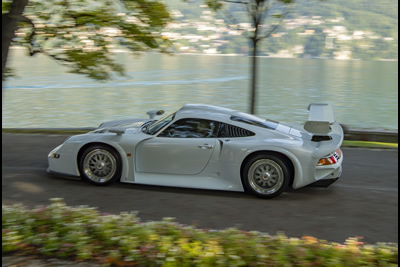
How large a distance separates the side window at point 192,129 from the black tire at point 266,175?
2.44ft

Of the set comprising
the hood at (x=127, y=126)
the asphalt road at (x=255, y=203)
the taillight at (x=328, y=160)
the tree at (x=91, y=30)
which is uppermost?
the tree at (x=91, y=30)

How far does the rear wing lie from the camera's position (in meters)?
7.52

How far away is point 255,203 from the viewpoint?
688 cm

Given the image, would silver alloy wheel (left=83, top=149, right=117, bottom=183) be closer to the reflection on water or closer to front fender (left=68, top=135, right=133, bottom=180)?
front fender (left=68, top=135, right=133, bottom=180)

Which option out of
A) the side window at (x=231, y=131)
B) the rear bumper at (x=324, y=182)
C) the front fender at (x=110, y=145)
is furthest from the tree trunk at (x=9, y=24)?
the rear bumper at (x=324, y=182)

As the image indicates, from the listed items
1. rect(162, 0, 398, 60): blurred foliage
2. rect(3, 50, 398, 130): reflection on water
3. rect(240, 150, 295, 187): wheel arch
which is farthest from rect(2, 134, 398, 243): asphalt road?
rect(162, 0, 398, 60): blurred foliage

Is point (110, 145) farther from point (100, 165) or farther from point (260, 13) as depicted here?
point (260, 13)

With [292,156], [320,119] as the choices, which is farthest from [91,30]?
[292,156]

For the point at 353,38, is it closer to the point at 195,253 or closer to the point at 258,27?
the point at 258,27

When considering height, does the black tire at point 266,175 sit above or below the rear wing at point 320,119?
below

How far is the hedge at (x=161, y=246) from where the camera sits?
3.74 metres

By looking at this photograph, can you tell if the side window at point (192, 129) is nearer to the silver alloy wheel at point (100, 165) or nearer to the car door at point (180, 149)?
the car door at point (180, 149)

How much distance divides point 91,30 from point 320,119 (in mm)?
7367

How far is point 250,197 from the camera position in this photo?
7152mm
